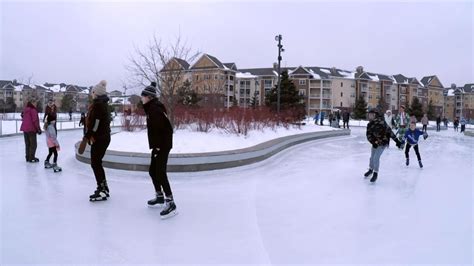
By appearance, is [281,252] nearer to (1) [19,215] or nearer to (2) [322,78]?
(1) [19,215]

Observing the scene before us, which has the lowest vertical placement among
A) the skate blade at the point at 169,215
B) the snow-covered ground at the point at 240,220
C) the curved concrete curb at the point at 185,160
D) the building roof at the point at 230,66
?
the snow-covered ground at the point at 240,220

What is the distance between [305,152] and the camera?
1333 cm

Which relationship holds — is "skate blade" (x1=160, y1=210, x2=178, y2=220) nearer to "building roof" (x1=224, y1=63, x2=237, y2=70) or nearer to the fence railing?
the fence railing

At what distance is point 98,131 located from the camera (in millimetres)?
5484

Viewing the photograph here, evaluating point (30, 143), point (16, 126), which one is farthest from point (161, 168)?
point (16, 126)

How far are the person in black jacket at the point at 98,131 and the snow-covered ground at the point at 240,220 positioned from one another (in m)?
0.35

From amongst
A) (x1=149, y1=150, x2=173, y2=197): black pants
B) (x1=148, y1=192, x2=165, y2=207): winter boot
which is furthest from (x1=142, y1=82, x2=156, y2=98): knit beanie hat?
(x1=148, y1=192, x2=165, y2=207): winter boot

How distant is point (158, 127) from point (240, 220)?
166 cm

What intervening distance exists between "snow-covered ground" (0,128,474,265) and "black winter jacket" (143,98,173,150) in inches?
38.9

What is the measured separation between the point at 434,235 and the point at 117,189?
16.5 ft

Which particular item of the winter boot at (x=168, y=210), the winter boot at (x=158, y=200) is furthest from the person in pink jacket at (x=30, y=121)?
the winter boot at (x=168, y=210)

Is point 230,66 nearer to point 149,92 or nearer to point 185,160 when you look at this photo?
point 185,160

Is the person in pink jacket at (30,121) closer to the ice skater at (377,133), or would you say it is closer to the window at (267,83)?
the ice skater at (377,133)

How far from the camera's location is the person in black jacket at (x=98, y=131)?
5.43 m
